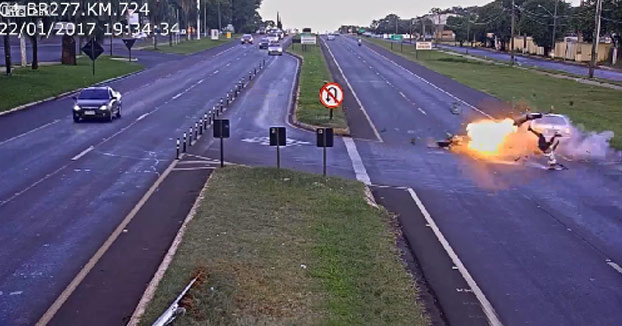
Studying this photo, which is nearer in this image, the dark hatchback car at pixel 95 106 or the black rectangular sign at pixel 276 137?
the black rectangular sign at pixel 276 137

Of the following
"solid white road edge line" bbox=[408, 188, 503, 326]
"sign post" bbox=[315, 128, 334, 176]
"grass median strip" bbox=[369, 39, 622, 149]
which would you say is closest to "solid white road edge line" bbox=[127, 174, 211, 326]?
"solid white road edge line" bbox=[408, 188, 503, 326]

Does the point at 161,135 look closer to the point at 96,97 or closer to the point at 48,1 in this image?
the point at 96,97

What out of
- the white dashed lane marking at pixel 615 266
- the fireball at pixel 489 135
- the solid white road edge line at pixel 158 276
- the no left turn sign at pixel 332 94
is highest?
the no left turn sign at pixel 332 94

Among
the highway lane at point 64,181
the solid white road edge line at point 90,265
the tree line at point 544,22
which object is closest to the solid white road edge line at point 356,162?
the highway lane at point 64,181

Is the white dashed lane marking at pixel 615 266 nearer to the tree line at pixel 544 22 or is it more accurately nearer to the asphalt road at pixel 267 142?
the asphalt road at pixel 267 142

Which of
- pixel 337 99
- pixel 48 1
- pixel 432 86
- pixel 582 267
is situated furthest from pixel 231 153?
pixel 48 1

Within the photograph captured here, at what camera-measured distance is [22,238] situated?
15.1 metres

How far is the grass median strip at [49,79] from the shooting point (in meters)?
43.4

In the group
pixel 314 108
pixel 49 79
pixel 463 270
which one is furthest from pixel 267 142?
pixel 49 79

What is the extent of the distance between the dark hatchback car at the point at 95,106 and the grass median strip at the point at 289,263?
1743cm

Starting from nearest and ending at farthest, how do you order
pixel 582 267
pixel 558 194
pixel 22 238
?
pixel 582 267 < pixel 22 238 < pixel 558 194

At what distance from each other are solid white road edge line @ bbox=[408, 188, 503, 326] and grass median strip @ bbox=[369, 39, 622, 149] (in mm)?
14237

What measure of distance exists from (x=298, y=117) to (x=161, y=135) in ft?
26.0

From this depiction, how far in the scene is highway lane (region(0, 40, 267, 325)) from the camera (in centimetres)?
1289
